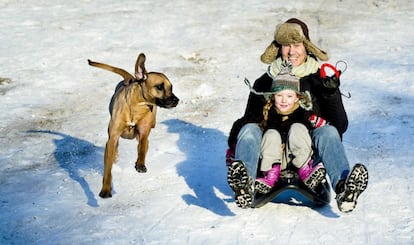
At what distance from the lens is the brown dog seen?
218 inches

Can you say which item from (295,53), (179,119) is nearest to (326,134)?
(295,53)

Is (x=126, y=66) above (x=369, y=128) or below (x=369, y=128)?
below

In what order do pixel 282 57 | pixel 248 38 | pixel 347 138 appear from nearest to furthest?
pixel 282 57 < pixel 347 138 < pixel 248 38

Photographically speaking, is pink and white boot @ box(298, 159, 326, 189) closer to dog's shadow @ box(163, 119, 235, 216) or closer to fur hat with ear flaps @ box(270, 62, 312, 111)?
fur hat with ear flaps @ box(270, 62, 312, 111)

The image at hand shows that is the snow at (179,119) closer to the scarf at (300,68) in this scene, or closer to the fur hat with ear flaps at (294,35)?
the scarf at (300,68)

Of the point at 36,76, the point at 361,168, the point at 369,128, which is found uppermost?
the point at 361,168

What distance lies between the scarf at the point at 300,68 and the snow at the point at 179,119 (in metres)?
1.06

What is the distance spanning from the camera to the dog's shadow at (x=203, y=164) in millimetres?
5520

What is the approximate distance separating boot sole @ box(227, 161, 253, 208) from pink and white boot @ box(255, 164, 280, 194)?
29cm

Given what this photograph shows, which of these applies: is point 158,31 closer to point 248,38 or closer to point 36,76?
point 248,38

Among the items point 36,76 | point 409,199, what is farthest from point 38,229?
point 36,76

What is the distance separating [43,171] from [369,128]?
3566 mm

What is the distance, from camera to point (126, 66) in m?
10.8

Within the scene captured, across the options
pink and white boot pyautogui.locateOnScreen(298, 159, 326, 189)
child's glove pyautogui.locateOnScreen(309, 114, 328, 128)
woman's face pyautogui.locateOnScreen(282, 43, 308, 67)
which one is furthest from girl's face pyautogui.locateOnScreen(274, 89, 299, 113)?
woman's face pyautogui.locateOnScreen(282, 43, 308, 67)
